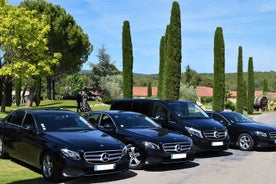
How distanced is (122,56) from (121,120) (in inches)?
925

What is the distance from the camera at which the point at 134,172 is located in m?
9.39

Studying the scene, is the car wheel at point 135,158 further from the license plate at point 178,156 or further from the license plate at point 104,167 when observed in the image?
the license plate at point 104,167

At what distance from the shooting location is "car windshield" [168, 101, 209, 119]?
1289cm

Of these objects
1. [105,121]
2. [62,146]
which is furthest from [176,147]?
[62,146]

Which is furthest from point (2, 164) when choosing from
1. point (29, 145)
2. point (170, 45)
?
point (170, 45)

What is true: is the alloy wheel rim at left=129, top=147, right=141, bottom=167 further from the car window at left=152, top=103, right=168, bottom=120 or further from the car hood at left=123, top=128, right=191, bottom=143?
the car window at left=152, top=103, right=168, bottom=120

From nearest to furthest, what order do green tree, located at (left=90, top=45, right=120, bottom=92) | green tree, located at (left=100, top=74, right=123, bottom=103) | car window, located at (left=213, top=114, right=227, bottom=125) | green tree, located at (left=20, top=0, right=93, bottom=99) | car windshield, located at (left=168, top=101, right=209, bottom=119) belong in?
car windshield, located at (left=168, top=101, right=209, bottom=119), car window, located at (left=213, top=114, right=227, bottom=125), green tree, located at (left=20, top=0, right=93, bottom=99), green tree, located at (left=100, top=74, right=123, bottom=103), green tree, located at (left=90, top=45, right=120, bottom=92)

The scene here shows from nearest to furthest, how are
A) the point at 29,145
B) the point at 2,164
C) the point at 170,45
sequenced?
the point at 29,145 → the point at 2,164 → the point at 170,45

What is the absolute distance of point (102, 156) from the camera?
802 centimetres

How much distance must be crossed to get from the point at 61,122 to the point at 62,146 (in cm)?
151

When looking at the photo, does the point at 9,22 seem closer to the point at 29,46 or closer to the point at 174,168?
the point at 29,46

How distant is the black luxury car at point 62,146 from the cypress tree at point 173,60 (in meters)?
18.0

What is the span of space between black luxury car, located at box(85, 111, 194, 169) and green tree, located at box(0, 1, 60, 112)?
847 inches

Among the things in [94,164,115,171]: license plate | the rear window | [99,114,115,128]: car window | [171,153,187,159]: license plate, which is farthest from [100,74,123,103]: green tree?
[94,164,115,171]: license plate
